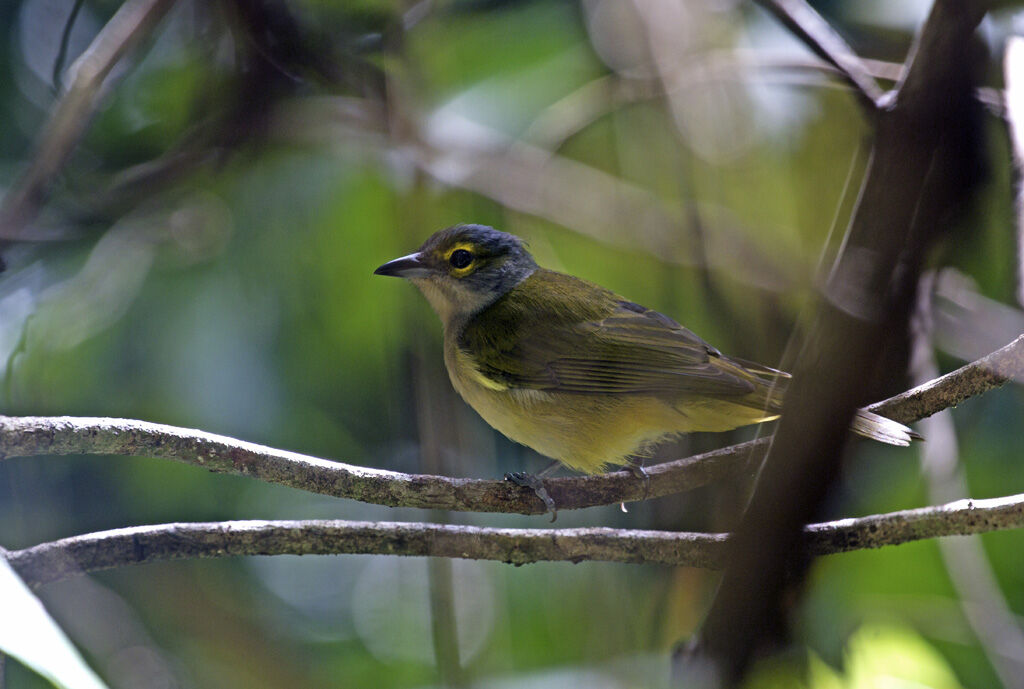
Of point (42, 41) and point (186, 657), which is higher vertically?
point (42, 41)

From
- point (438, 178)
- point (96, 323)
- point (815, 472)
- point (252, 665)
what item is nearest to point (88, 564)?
point (252, 665)

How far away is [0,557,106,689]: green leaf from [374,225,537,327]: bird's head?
0.62 meters

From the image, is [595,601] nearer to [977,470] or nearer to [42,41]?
[977,470]

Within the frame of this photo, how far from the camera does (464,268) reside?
134cm

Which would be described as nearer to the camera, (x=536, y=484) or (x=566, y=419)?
(x=536, y=484)

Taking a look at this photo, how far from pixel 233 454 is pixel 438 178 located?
0.86 metres

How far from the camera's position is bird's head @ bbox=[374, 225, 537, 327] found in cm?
125

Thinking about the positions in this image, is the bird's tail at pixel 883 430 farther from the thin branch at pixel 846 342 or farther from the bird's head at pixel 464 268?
the bird's head at pixel 464 268

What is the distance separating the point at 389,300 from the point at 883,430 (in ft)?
3.00

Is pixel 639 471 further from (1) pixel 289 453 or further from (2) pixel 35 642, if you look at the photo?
(2) pixel 35 642

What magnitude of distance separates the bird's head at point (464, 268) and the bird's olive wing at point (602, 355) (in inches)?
1.8

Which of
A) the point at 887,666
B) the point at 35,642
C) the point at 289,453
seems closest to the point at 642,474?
the point at 887,666

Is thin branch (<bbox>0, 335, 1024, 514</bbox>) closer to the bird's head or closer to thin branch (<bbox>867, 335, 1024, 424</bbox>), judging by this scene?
thin branch (<bbox>867, 335, 1024, 424</bbox>)

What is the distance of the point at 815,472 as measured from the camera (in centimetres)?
65
